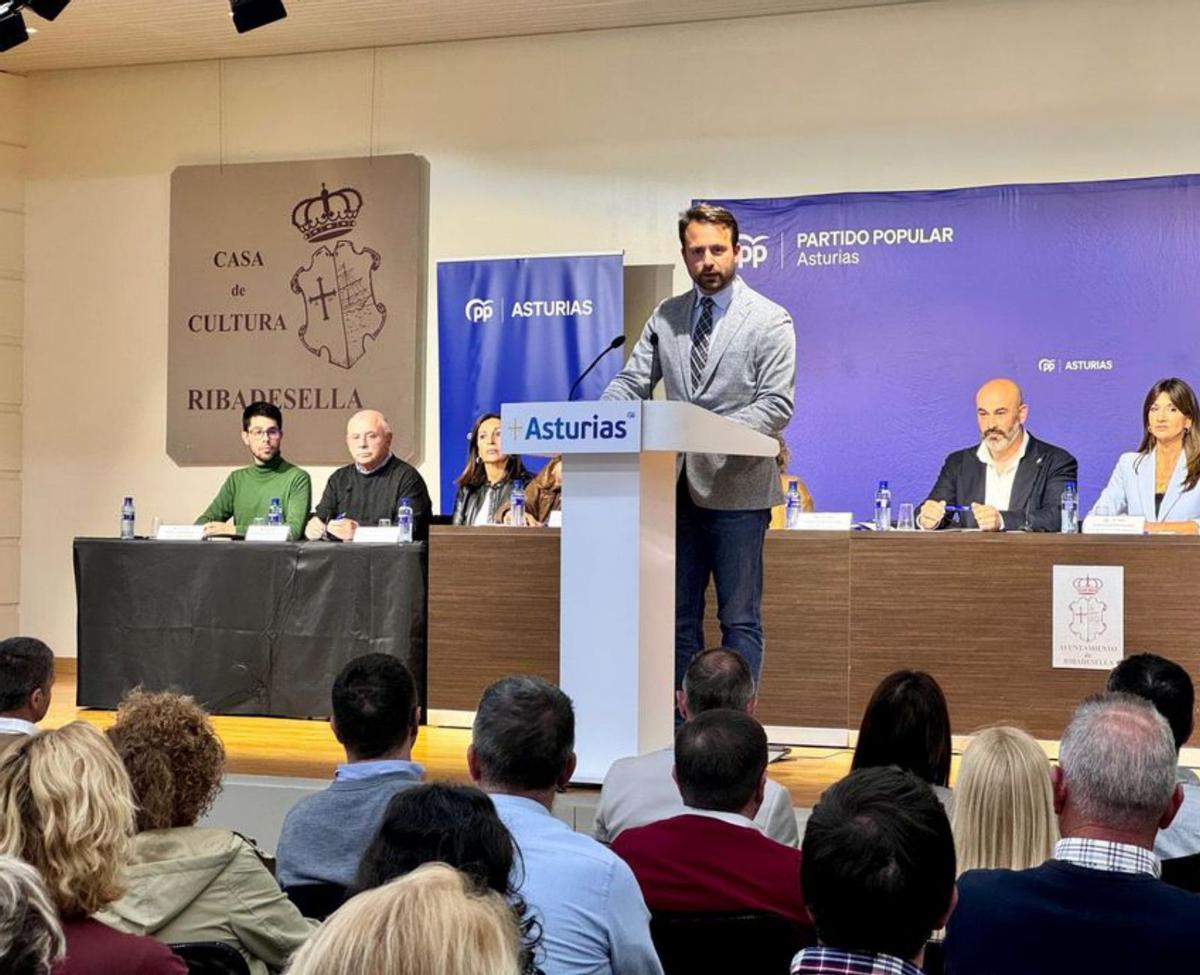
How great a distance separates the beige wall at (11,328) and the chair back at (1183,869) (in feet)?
26.3

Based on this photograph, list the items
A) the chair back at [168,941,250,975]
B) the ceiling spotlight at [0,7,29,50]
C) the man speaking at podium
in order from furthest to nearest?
the ceiling spotlight at [0,7,29,50] → the man speaking at podium → the chair back at [168,941,250,975]

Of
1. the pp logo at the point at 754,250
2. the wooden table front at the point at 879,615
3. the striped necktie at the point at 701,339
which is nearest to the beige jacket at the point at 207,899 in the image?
the striped necktie at the point at 701,339

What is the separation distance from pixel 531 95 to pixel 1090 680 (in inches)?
186

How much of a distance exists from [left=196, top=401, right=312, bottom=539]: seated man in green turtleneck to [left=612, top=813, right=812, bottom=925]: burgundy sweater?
4808 mm

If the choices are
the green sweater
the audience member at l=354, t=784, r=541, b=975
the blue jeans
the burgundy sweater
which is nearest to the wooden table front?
the green sweater

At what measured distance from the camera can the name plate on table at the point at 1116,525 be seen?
5.29 m

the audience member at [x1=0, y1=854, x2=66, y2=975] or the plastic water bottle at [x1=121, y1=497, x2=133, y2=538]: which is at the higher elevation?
the plastic water bottle at [x1=121, y1=497, x2=133, y2=538]

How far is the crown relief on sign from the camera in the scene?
341 inches

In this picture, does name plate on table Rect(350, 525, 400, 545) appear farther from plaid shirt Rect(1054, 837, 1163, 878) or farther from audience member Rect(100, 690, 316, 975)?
plaid shirt Rect(1054, 837, 1163, 878)

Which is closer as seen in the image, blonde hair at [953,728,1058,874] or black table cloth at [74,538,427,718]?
blonde hair at [953,728,1058,874]

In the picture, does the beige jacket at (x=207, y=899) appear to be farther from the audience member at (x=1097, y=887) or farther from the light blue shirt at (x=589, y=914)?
the audience member at (x=1097, y=887)

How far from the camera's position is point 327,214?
8.73 metres

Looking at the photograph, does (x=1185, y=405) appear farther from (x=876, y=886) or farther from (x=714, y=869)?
(x=876, y=886)

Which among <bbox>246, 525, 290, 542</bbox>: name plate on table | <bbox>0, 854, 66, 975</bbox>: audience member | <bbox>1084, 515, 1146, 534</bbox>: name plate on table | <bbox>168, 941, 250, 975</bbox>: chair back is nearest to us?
<bbox>0, 854, 66, 975</bbox>: audience member
